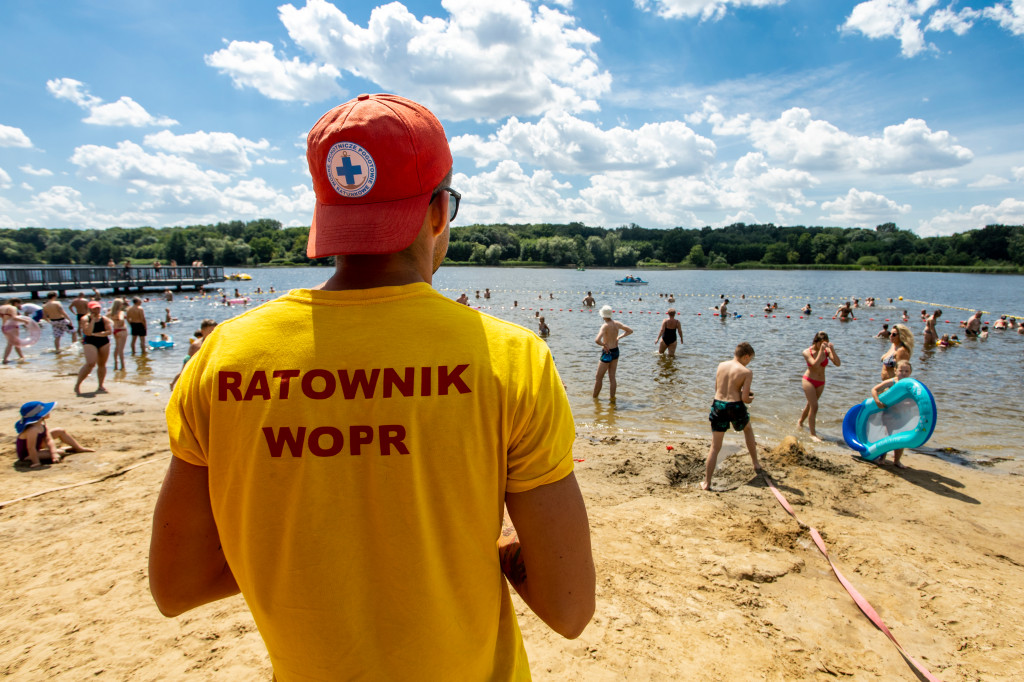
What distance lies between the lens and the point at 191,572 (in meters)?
1.15

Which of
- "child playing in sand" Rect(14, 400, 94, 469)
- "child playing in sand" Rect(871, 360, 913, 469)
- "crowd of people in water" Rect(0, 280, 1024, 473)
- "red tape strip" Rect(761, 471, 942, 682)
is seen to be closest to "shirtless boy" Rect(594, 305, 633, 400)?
"crowd of people in water" Rect(0, 280, 1024, 473)

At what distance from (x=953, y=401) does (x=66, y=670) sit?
16525 mm

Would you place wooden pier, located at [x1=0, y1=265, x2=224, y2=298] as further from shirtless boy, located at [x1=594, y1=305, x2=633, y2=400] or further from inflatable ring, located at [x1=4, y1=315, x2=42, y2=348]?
shirtless boy, located at [x1=594, y1=305, x2=633, y2=400]

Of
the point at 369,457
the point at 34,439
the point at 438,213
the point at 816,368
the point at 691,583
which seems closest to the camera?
the point at 369,457

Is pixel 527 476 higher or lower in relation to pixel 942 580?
higher

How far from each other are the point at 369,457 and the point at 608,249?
115234mm

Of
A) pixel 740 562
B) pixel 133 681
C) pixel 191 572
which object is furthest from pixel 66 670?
pixel 740 562

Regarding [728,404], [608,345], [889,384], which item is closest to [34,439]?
[728,404]

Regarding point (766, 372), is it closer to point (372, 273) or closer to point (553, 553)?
point (553, 553)

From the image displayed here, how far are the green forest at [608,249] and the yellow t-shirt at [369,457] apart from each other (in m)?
94.4

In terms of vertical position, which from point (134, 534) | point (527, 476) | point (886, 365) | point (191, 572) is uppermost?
point (527, 476)

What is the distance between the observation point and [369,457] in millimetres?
915

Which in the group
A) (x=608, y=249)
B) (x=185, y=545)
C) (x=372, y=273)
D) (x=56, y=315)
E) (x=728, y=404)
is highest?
(x=608, y=249)

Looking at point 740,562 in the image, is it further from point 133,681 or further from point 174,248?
point 174,248
